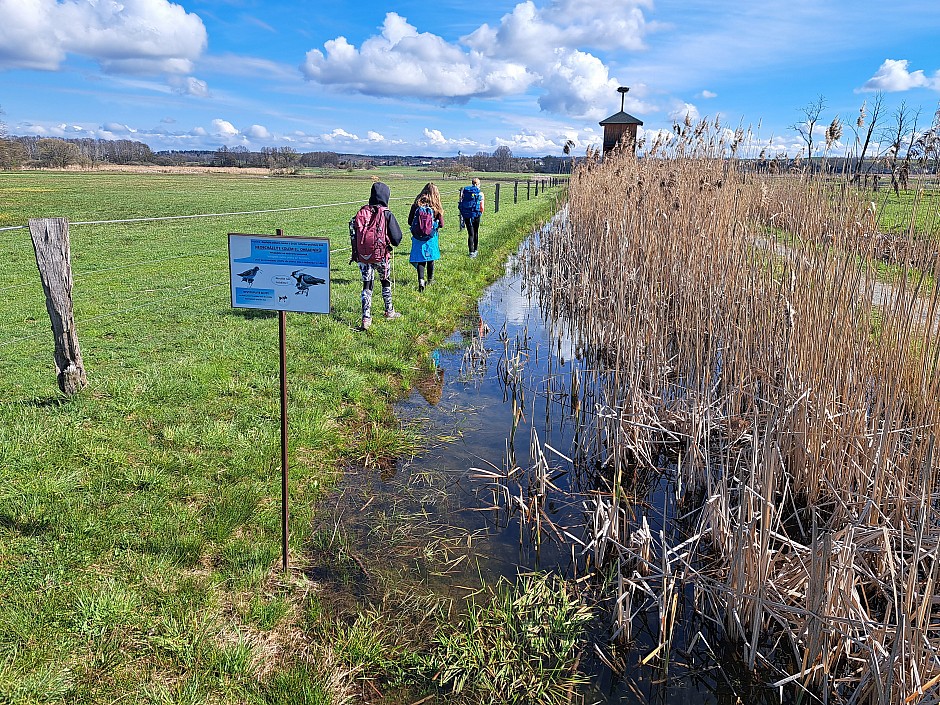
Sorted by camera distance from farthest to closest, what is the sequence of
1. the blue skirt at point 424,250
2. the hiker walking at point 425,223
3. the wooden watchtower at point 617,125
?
the wooden watchtower at point 617,125, the blue skirt at point 424,250, the hiker walking at point 425,223

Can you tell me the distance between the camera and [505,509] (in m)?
4.24

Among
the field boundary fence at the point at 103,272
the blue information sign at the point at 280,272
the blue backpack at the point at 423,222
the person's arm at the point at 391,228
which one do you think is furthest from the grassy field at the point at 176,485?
the blue information sign at the point at 280,272

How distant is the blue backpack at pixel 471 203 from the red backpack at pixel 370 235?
623cm

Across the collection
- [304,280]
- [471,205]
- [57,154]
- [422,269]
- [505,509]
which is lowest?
[505,509]

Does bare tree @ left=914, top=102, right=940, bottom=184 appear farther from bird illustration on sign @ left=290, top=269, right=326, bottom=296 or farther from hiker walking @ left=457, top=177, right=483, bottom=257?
hiker walking @ left=457, top=177, right=483, bottom=257

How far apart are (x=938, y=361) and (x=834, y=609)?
63.8 inches

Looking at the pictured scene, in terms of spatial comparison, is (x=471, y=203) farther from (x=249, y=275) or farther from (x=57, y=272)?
(x=249, y=275)

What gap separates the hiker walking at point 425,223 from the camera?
939 cm

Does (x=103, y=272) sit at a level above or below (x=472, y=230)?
below

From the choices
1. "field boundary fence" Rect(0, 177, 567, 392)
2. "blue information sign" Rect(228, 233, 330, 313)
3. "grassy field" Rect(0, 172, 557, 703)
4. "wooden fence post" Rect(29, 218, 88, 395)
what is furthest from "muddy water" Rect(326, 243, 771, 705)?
"field boundary fence" Rect(0, 177, 567, 392)

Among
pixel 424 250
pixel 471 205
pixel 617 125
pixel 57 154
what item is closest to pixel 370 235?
pixel 424 250

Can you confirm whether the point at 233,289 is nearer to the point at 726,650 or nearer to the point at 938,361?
the point at 726,650

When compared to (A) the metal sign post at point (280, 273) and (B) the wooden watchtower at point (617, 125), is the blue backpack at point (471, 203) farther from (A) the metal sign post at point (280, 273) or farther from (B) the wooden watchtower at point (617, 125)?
(B) the wooden watchtower at point (617, 125)

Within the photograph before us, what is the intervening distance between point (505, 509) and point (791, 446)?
199cm
